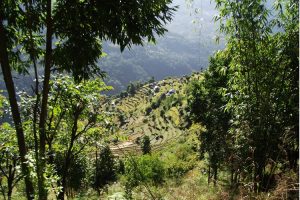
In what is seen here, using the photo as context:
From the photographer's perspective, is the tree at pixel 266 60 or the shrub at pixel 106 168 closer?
the tree at pixel 266 60

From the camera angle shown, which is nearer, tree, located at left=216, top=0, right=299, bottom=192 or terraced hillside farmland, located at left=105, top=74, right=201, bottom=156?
tree, located at left=216, top=0, right=299, bottom=192

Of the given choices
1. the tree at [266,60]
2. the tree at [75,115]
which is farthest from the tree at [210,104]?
the tree at [266,60]

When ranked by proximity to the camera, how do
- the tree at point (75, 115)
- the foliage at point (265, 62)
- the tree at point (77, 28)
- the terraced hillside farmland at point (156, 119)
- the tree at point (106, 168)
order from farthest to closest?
the terraced hillside farmland at point (156, 119)
the tree at point (106, 168)
the tree at point (75, 115)
the tree at point (77, 28)
the foliage at point (265, 62)

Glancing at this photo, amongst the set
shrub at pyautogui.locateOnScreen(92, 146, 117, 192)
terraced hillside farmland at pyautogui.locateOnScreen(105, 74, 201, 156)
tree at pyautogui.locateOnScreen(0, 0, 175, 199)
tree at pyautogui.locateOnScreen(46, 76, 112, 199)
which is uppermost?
terraced hillside farmland at pyautogui.locateOnScreen(105, 74, 201, 156)

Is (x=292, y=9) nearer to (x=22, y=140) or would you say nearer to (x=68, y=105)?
(x=22, y=140)

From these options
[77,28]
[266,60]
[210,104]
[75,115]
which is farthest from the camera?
[210,104]

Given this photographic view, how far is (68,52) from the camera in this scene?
291 inches

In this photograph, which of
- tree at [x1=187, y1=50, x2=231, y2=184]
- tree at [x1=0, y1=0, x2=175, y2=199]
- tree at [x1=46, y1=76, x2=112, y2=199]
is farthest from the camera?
tree at [x1=187, y1=50, x2=231, y2=184]

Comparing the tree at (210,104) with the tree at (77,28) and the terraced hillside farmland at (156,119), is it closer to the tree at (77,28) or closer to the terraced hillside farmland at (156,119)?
the tree at (77,28)

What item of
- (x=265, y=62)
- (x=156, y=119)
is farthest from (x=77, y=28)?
(x=156, y=119)

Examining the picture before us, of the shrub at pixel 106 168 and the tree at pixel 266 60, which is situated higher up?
the tree at pixel 266 60

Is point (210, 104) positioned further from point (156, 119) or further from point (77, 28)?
point (156, 119)

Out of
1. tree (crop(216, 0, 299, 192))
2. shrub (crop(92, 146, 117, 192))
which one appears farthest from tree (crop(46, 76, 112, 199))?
shrub (crop(92, 146, 117, 192))

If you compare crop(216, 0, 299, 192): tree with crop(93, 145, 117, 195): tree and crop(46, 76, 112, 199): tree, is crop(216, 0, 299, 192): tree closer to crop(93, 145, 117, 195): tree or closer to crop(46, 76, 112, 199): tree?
crop(46, 76, 112, 199): tree
